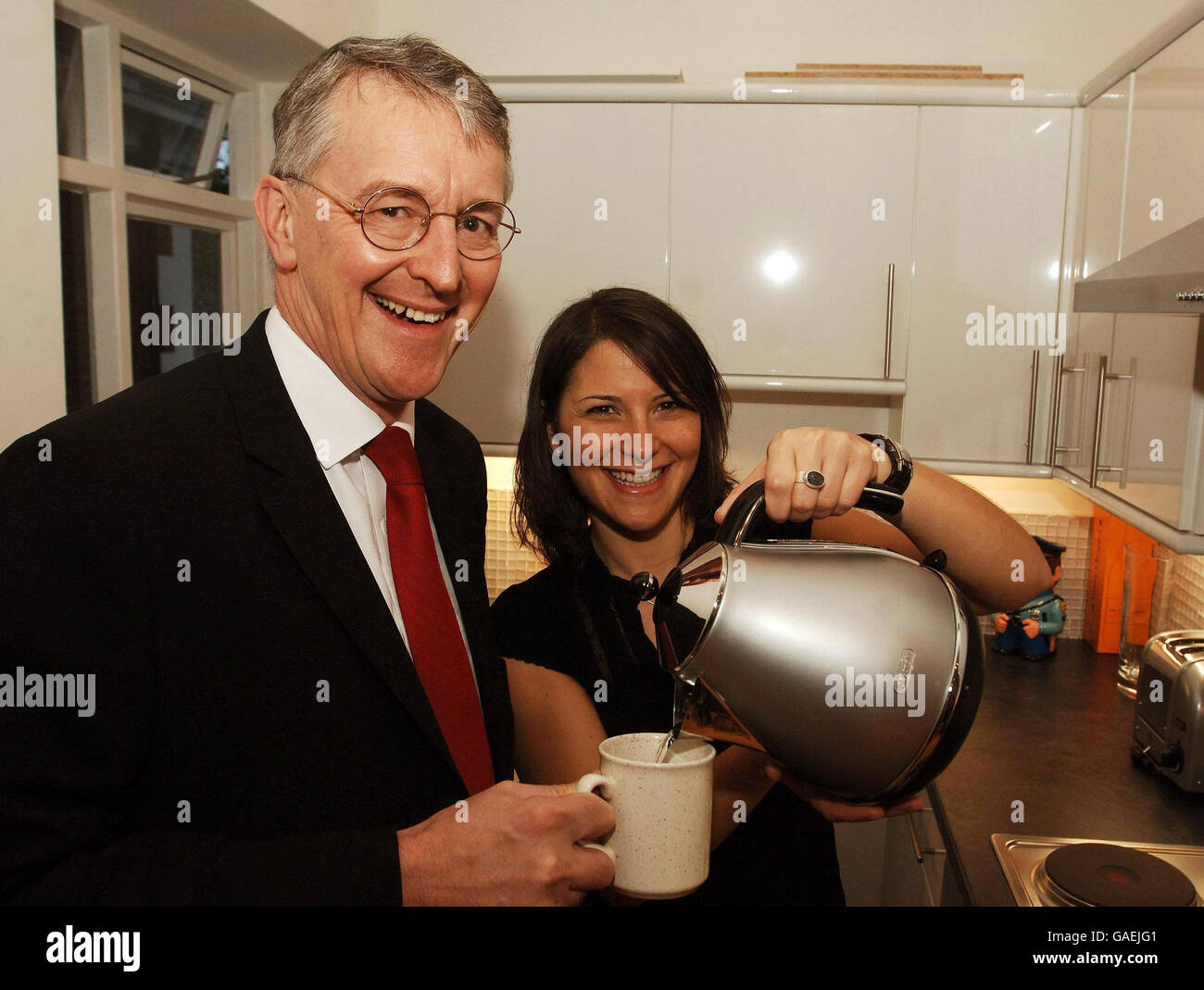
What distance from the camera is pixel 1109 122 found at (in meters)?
1.83

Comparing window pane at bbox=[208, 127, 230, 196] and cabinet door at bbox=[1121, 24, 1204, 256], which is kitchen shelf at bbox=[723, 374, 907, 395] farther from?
window pane at bbox=[208, 127, 230, 196]

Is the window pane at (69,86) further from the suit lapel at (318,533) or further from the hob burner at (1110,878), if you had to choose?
the hob burner at (1110,878)

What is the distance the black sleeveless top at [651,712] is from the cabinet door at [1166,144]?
1.03 metres

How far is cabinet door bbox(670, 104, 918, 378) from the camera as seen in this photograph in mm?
2012

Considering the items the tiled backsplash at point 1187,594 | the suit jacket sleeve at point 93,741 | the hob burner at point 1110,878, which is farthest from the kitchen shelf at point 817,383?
the suit jacket sleeve at point 93,741

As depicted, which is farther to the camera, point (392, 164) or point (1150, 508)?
point (1150, 508)

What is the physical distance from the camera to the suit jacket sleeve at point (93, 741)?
65cm

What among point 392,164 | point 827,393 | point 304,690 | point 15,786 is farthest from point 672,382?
point 827,393

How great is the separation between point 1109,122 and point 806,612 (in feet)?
5.06

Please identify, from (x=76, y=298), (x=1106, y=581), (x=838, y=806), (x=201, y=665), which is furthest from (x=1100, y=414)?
(x=76, y=298)

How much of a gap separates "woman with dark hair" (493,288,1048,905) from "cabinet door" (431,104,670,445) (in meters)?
0.74

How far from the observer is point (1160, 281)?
1.08m
